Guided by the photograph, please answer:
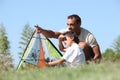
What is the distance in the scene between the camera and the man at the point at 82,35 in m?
13.3

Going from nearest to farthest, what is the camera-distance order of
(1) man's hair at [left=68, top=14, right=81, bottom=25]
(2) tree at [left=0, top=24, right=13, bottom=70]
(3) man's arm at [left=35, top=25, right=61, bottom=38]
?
(1) man's hair at [left=68, top=14, right=81, bottom=25] < (3) man's arm at [left=35, top=25, right=61, bottom=38] < (2) tree at [left=0, top=24, right=13, bottom=70]

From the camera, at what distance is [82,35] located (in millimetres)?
13938

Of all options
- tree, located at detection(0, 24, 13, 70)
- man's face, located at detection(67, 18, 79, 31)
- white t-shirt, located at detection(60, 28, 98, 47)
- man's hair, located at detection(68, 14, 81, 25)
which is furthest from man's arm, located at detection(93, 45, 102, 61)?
tree, located at detection(0, 24, 13, 70)

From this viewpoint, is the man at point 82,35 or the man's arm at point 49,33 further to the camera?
the man's arm at point 49,33

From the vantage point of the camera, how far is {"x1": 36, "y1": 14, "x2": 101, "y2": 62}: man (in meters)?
13.3

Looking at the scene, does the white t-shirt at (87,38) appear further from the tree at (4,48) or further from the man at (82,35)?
the tree at (4,48)

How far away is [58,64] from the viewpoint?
1109 centimetres

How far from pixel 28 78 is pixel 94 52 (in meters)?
6.34

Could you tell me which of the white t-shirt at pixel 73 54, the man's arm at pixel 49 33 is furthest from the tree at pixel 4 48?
the white t-shirt at pixel 73 54

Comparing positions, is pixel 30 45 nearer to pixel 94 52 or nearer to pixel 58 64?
pixel 94 52

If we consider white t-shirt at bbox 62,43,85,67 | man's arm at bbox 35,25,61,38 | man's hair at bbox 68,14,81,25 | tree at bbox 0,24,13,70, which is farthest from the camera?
tree at bbox 0,24,13,70

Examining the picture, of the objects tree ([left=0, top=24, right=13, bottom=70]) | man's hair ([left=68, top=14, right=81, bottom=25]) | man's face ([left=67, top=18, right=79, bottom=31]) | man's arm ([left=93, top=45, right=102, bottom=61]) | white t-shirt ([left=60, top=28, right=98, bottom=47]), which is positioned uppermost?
man's hair ([left=68, top=14, right=81, bottom=25])

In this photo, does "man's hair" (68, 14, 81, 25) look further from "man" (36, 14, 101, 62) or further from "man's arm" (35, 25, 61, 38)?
"man's arm" (35, 25, 61, 38)

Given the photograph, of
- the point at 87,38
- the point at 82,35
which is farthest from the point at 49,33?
the point at 87,38
